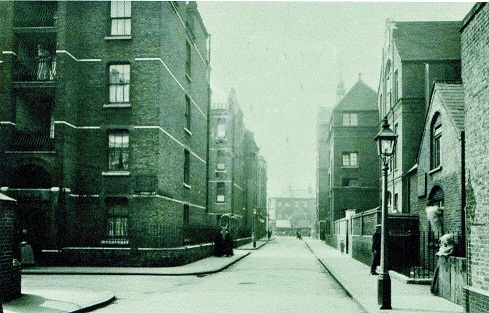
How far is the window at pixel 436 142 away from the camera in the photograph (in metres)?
22.7

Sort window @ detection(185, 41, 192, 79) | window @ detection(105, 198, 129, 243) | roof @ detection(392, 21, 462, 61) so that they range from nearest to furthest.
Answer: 1. window @ detection(105, 198, 129, 243)
2. window @ detection(185, 41, 192, 79)
3. roof @ detection(392, 21, 462, 61)

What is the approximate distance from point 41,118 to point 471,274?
21.8 m

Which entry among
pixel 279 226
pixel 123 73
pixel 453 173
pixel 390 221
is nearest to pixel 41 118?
pixel 123 73

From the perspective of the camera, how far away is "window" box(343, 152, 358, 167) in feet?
187

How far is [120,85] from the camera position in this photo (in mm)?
26469

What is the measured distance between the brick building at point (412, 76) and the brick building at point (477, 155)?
2473cm

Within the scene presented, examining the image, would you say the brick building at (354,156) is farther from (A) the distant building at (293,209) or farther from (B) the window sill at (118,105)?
(A) the distant building at (293,209)

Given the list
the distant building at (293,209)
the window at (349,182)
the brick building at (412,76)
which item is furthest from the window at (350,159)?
the distant building at (293,209)

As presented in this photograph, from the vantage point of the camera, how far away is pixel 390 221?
82.3 ft

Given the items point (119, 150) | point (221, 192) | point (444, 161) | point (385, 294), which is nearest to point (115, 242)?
point (119, 150)

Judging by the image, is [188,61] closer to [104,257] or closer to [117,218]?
[117,218]

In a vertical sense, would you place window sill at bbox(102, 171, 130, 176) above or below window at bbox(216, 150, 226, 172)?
below

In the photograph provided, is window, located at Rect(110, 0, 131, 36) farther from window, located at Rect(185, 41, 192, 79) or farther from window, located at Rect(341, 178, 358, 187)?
window, located at Rect(341, 178, 358, 187)

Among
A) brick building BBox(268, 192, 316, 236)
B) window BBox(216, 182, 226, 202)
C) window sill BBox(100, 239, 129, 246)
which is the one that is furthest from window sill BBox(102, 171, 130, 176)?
brick building BBox(268, 192, 316, 236)
